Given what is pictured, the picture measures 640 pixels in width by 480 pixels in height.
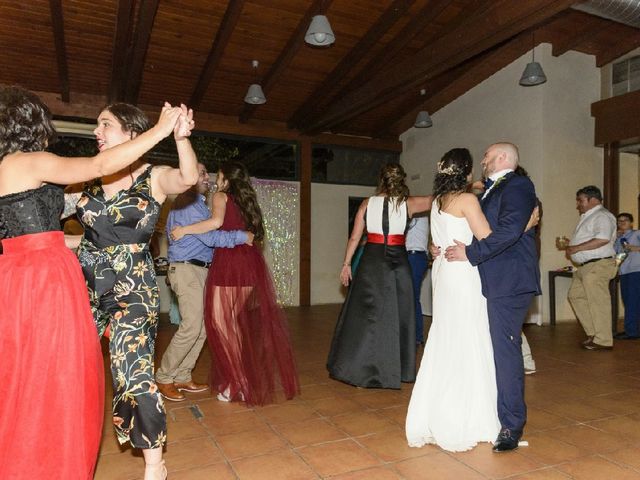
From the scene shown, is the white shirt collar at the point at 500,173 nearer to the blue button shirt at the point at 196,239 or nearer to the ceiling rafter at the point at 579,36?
the blue button shirt at the point at 196,239

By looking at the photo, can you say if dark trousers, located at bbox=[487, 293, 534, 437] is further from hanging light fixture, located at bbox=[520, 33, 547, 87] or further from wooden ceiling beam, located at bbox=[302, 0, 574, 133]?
hanging light fixture, located at bbox=[520, 33, 547, 87]

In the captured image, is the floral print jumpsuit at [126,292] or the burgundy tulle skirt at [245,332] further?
the burgundy tulle skirt at [245,332]

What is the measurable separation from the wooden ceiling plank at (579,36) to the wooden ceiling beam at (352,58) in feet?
8.01

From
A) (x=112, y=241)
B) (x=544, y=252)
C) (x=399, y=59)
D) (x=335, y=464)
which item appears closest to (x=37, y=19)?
(x=399, y=59)

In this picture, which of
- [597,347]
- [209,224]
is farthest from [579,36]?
[209,224]

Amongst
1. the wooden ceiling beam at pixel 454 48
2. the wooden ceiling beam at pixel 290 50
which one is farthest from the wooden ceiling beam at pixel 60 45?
the wooden ceiling beam at pixel 454 48

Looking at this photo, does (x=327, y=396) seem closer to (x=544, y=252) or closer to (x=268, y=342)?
(x=268, y=342)

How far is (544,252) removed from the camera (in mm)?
7078

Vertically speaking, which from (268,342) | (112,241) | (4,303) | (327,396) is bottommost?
(327,396)

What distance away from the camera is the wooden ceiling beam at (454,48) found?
5.02 metres

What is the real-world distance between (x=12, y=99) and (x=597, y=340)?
5.48 metres

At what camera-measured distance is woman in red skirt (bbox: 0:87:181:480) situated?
1.61m

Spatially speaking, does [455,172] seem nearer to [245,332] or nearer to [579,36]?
[245,332]

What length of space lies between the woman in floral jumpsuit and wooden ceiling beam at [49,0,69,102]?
455cm
